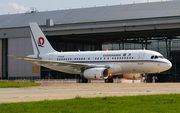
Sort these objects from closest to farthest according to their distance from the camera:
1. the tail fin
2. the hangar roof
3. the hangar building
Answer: the tail fin → the hangar building → the hangar roof

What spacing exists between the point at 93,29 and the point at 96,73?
14.8m

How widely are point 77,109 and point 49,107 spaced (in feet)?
3.90

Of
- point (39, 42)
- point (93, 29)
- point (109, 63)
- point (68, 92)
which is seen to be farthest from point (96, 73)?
point (68, 92)

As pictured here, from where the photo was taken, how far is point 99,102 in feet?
42.0

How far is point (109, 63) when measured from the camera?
37.1m

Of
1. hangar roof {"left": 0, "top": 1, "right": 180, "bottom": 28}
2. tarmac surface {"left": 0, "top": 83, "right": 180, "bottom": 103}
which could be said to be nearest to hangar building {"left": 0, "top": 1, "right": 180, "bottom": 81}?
hangar roof {"left": 0, "top": 1, "right": 180, "bottom": 28}

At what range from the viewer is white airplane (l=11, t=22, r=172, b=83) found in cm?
3497

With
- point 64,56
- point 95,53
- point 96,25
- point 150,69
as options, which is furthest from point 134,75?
point 96,25

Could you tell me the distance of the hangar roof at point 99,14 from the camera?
46.0m

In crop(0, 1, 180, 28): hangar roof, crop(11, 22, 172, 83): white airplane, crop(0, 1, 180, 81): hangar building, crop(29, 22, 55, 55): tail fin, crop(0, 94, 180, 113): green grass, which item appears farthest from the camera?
crop(0, 1, 180, 28): hangar roof

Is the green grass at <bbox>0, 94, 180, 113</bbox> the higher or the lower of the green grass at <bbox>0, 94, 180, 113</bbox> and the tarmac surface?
the higher

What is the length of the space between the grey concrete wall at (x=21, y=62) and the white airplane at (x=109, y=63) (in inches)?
498

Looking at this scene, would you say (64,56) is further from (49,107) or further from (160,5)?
(49,107)

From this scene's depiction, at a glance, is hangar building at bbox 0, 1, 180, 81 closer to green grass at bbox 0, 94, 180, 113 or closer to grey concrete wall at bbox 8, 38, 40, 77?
grey concrete wall at bbox 8, 38, 40, 77
